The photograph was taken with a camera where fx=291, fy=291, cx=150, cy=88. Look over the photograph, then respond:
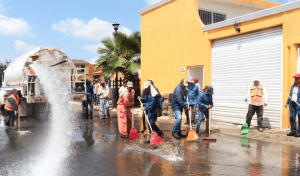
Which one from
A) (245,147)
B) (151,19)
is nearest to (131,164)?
(245,147)

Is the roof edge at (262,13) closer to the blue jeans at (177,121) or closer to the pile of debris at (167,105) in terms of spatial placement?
the pile of debris at (167,105)

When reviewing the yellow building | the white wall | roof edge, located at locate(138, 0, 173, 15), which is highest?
roof edge, located at locate(138, 0, 173, 15)

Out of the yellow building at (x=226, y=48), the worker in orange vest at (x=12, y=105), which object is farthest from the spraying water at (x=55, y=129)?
the yellow building at (x=226, y=48)

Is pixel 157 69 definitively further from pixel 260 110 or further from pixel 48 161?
pixel 48 161

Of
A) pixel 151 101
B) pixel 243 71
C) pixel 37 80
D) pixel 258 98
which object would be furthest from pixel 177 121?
pixel 37 80

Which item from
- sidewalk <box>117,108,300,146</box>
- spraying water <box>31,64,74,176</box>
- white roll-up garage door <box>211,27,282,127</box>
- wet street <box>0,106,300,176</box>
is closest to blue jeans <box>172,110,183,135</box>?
wet street <box>0,106,300,176</box>

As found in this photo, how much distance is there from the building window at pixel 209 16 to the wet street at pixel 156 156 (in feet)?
24.5

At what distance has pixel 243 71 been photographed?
1071 cm

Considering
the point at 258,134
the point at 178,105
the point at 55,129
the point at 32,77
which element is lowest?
the point at 55,129

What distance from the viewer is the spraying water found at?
551cm

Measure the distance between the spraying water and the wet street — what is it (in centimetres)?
13

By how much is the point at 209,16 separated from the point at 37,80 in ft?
28.8

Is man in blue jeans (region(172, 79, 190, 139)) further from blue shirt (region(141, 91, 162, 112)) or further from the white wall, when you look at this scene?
the white wall

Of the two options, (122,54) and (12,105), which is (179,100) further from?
(122,54)
